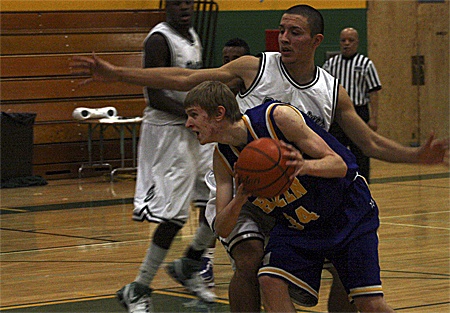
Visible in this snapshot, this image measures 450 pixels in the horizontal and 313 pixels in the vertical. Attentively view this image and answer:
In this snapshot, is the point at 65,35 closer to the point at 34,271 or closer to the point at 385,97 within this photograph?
the point at 385,97

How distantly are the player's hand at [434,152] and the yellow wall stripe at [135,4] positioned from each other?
33.2 feet

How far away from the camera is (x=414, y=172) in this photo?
13562 mm

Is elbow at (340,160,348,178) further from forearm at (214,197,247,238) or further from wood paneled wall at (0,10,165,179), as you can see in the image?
wood paneled wall at (0,10,165,179)

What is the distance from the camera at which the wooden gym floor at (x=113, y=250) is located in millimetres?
5543

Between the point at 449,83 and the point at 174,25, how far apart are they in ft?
41.1

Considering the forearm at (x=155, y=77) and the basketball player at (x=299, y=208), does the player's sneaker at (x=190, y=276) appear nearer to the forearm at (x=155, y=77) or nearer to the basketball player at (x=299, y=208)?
the forearm at (x=155, y=77)

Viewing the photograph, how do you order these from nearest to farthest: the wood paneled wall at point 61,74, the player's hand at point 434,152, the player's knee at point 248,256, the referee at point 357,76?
1. the player's knee at point 248,256
2. the player's hand at point 434,152
3. the referee at point 357,76
4. the wood paneled wall at point 61,74

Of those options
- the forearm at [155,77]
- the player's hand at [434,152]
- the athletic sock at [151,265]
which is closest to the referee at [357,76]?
the athletic sock at [151,265]

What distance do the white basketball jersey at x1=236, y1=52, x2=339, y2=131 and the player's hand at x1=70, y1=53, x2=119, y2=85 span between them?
2.28 ft

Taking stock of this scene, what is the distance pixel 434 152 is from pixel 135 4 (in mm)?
10594

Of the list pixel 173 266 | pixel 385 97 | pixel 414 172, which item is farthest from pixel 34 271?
pixel 385 97

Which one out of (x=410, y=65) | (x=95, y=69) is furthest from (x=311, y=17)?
(x=410, y=65)

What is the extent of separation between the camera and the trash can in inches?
492

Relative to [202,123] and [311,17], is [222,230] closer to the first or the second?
[202,123]
